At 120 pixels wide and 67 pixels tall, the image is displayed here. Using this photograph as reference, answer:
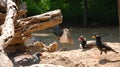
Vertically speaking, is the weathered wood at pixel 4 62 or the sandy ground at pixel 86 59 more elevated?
the weathered wood at pixel 4 62

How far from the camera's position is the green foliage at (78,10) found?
20.1 meters

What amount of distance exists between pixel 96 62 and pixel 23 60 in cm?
145

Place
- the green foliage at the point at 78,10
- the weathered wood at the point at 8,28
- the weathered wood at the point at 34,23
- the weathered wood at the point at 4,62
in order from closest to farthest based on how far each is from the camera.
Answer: the weathered wood at the point at 4,62
the weathered wood at the point at 8,28
the weathered wood at the point at 34,23
the green foliage at the point at 78,10

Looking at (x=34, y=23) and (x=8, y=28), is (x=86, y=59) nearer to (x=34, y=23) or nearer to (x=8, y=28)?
(x=34, y=23)

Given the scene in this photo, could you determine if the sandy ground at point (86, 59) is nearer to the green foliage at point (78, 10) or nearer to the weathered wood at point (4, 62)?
the weathered wood at point (4, 62)

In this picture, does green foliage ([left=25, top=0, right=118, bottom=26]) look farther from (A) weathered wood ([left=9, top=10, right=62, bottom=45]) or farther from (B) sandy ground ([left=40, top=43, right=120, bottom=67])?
(A) weathered wood ([left=9, top=10, right=62, bottom=45])

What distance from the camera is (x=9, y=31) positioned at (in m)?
5.24

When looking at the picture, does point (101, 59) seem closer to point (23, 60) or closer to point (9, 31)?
point (23, 60)

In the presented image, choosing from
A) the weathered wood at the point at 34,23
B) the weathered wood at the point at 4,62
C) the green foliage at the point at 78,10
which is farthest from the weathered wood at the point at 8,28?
the green foliage at the point at 78,10

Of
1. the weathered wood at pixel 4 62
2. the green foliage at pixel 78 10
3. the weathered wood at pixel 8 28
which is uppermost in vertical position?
the weathered wood at pixel 8 28

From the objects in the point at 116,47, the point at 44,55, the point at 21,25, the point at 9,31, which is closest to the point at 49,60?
the point at 44,55

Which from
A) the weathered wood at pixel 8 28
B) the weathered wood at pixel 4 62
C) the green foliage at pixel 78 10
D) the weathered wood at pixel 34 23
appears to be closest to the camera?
the weathered wood at pixel 4 62

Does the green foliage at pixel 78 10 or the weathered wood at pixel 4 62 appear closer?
the weathered wood at pixel 4 62

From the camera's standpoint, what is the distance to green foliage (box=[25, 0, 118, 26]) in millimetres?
20053
